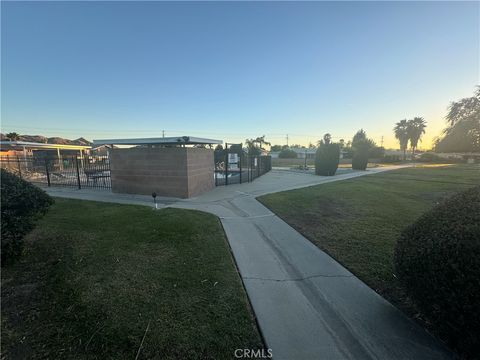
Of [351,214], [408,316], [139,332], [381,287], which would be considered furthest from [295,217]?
[139,332]

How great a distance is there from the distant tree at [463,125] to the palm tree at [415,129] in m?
32.0

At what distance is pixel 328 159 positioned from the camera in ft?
67.7

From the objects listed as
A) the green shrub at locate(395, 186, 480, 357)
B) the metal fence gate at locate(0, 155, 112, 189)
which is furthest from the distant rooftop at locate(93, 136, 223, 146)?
the green shrub at locate(395, 186, 480, 357)

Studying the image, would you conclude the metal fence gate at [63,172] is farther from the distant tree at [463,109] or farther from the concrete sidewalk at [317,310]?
the distant tree at [463,109]

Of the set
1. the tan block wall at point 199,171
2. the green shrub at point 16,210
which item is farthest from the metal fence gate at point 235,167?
the green shrub at point 16,210

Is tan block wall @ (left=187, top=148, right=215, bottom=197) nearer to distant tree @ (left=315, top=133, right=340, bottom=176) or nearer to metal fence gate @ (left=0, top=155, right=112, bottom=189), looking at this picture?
metal fence gate @ (left=0, top=155, right=112, bottom=189)

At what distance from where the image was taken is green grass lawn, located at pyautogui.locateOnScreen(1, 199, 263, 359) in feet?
7.10

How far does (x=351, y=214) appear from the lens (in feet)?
22.7

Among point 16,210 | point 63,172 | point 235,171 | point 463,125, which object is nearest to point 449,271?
point 16,210

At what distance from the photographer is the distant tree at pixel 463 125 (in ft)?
100

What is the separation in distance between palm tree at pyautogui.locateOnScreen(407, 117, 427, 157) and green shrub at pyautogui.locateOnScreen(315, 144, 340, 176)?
5820 cm

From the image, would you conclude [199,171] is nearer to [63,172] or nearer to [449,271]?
[449,271]

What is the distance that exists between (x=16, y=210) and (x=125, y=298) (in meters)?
2.54

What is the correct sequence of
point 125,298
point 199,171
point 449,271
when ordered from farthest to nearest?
point 199,171 → point 125,298 → point 449,271
